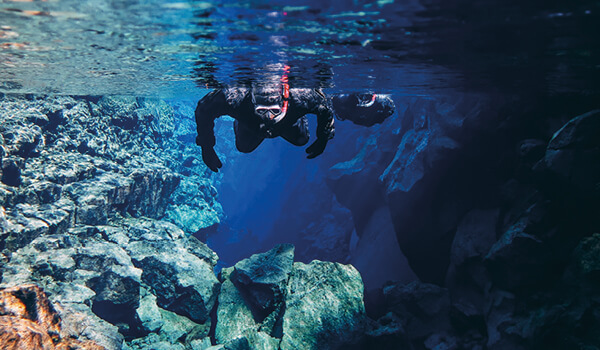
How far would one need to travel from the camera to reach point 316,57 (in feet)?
22.6

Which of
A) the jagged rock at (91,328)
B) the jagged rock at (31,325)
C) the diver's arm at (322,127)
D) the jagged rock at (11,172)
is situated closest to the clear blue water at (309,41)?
the diver's arm at (322,127)

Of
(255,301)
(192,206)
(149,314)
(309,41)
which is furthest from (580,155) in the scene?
(192,206)

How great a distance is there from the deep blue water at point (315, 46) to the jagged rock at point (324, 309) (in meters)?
5.22

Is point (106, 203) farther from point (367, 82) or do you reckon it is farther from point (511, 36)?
point (511, 36)

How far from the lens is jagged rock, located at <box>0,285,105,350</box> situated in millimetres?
3947

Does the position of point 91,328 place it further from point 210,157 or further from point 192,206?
point 192,206

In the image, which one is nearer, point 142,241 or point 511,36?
point 511,36

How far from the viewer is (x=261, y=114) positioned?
14.2 feet

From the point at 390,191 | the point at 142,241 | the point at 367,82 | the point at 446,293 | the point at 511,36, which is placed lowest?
the point at 446,293

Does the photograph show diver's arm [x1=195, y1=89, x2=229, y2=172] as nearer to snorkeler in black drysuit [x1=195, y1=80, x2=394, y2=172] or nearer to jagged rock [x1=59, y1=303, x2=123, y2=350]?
snorkeler in black drysuit [x1=195, y1=80, x2=394, y2=172]

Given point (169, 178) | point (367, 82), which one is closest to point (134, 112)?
point (169, 178)

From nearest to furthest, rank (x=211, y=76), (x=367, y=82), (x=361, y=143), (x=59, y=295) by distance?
(x=59, y=295), (x=211, y=76), (x=367, y=82), (x=361, y=143)

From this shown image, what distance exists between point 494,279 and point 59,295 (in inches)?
448

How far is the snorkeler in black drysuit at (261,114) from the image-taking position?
4449mm
